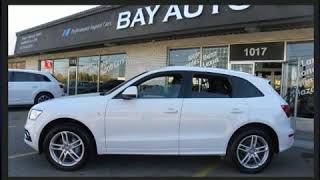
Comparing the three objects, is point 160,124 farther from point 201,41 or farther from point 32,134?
point 201,41

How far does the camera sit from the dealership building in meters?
12.0

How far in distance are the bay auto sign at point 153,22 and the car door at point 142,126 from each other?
236 inches

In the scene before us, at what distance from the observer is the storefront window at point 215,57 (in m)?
14.3

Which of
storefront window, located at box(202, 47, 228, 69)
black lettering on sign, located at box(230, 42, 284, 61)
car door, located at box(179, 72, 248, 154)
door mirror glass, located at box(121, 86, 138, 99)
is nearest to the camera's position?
door mirror glass, located at box(121, 86, 138, 99)

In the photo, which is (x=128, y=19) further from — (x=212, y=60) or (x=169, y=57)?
(x=212, y=60)

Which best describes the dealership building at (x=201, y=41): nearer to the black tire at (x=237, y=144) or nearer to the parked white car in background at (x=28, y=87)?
the parked white car in background at (x=28, y=87)

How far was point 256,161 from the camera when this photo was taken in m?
6.72

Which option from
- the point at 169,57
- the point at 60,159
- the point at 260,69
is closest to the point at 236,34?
the point at 260,69

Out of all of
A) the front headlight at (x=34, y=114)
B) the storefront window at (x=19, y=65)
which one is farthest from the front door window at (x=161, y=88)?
the storefront window at (x=19, y=65)

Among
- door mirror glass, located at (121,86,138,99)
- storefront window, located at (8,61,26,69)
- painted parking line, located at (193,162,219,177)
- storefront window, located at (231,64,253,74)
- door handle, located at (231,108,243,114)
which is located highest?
storefront window, located at (8,61,26,69)

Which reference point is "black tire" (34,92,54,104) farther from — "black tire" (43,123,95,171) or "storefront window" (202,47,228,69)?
"black tire" (43,123,95,171)

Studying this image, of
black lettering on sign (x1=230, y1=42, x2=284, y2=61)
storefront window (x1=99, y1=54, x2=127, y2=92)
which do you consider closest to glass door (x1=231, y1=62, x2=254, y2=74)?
black lettering on sign (x1=230, y1=42, x2=284, y2=61)

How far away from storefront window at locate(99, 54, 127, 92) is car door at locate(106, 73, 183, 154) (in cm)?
1225

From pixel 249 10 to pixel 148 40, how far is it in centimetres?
521
